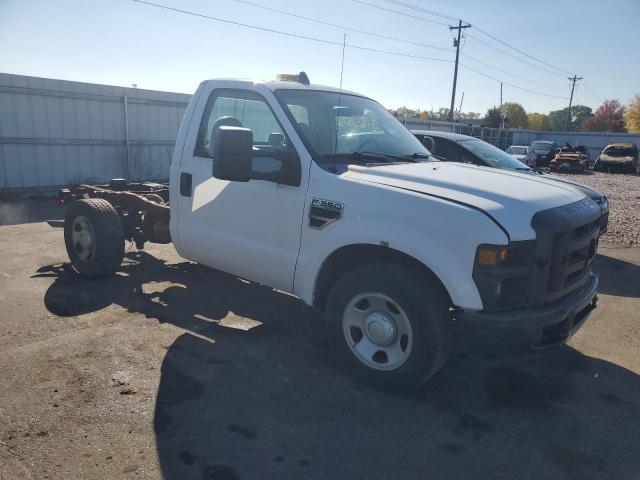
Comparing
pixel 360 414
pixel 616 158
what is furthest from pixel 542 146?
pixel 360 414

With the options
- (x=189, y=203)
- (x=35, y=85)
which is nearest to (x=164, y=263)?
(x=189, y=203)

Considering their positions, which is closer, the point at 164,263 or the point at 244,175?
the point at 244,175

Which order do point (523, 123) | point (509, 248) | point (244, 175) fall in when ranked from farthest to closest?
point (523, 123)
point (244, 175)
point (509, 248)

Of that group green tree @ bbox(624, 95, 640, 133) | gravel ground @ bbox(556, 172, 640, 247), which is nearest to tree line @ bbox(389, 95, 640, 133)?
green tree @ bbox(624, 95, 640, 133)

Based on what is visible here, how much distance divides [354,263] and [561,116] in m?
115

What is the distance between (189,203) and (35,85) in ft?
28.5

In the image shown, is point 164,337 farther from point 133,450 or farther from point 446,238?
point 446,238

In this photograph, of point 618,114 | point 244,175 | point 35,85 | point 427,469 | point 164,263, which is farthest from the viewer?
point 618,114

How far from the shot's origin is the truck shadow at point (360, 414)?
281 cm

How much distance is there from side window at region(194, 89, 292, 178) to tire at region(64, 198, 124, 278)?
5.49 feet

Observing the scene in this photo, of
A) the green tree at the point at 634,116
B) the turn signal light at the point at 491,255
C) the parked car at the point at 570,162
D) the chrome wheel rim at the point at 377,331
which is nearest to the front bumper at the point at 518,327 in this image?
the turn signal light at the point at 491,255

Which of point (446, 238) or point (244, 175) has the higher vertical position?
point (244, 175)

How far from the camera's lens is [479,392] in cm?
368

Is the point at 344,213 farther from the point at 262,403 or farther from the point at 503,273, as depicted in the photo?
the point at 262,403
